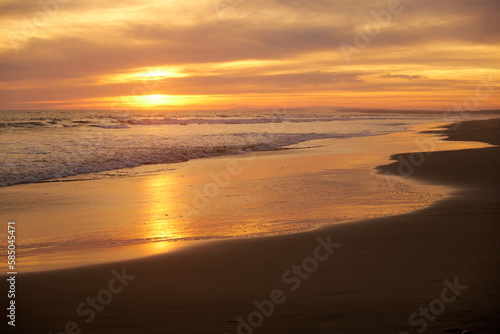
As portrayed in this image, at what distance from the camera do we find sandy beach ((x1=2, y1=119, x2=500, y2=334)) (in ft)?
14.6

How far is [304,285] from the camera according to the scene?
5.37m

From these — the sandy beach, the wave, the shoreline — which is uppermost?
the wave

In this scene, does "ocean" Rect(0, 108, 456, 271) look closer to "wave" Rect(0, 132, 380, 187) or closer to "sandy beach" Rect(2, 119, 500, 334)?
"wave" Rect(0, 132, 380, 187)

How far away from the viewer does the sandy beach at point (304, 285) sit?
445 centimetres

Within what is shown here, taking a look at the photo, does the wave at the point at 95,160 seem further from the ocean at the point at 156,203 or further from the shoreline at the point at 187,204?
the shoreline at the point at 187,204

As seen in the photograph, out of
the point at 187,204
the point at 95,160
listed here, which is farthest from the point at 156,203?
the point at 95,160

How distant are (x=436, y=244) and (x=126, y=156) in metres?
17.9

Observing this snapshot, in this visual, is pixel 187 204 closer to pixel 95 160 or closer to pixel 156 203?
pixel 156 203

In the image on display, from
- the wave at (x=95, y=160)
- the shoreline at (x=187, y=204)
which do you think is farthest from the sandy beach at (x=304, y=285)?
the wave at (x=95, y=160)

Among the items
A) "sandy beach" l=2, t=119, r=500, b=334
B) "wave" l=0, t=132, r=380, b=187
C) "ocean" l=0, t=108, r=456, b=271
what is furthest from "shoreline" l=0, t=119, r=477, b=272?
"wave" l=0, t=132, r=380, b=187

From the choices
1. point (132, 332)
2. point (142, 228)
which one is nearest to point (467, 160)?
point (142, 228)

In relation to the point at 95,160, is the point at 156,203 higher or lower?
lower

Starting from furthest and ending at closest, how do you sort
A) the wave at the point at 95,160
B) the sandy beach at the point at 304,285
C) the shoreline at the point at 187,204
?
1. the wave at the point at 95,160
2. the shoreline at the point at 187,204
3. the sandy beach at the point at 304,285

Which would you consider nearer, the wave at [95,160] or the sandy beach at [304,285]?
the sandy beach at [304,285]
